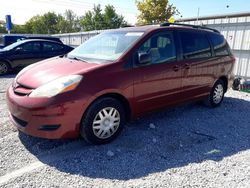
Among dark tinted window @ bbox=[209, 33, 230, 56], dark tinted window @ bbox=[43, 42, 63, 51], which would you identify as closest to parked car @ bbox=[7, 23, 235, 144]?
dark tinted window @ bbox=[209, 33, 230, 56]

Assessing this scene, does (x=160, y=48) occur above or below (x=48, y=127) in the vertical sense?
above

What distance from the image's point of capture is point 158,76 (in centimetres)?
398

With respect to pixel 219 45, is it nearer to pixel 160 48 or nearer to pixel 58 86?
pixel 160 48

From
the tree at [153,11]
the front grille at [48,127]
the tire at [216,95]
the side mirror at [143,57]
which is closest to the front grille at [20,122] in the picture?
the front grille at [48,127]

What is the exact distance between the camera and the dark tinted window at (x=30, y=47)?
9693mm

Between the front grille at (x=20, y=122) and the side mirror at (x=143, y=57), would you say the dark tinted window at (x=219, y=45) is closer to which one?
the side mirror at (x=143, y=57)

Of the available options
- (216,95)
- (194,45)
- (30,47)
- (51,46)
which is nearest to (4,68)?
(30,47)

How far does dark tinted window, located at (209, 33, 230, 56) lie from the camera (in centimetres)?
522

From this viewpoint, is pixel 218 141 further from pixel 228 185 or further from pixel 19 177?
pixel 19 177

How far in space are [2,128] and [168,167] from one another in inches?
109

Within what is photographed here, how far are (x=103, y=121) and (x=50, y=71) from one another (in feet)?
3.51

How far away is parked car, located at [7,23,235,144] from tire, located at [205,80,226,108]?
1.11 ft

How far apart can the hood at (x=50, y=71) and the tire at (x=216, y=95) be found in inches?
122

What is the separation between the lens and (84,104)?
312 centimetres
